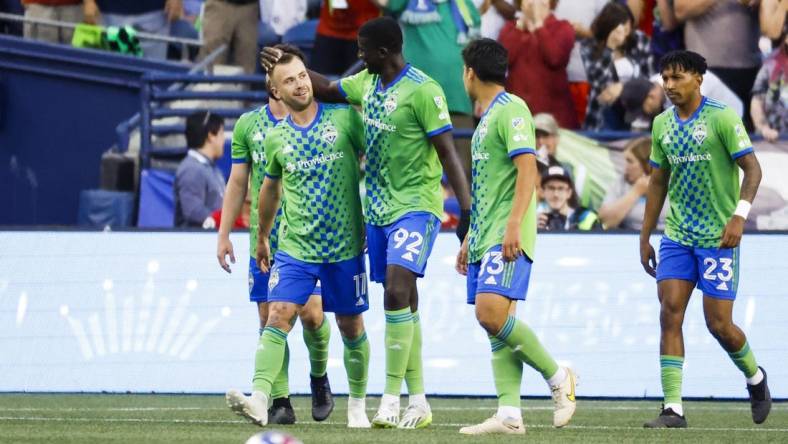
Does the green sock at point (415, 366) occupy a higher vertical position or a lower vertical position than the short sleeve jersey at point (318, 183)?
lower

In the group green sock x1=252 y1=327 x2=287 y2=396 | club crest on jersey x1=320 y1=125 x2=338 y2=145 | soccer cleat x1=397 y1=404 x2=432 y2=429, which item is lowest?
soccer cleat x1=397 y1=404 x2=432 y2=429

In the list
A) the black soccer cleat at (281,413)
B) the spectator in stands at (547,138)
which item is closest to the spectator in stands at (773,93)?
the spectator in stands at (547,138)

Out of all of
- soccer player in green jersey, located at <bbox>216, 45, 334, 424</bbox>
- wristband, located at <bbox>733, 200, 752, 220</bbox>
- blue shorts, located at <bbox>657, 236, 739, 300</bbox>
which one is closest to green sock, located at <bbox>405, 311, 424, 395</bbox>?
soccer player in green jersey, located at <bbox>216, 45, 334, 424</bbox>

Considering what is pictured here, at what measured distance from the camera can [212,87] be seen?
2047 cm

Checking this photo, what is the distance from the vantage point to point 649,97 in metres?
17.5

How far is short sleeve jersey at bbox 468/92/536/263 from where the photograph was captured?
10320 mm

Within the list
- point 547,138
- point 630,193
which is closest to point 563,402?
point 630,193

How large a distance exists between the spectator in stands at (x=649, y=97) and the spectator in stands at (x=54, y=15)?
22.0 feet

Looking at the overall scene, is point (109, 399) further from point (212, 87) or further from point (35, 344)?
point (212, 87)

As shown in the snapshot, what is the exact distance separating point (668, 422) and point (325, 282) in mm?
2315

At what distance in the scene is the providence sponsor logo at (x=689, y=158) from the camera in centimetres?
1156

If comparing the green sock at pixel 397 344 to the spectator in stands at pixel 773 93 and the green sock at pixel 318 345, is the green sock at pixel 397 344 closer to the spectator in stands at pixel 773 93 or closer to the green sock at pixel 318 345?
the green sock at pixel 318 345

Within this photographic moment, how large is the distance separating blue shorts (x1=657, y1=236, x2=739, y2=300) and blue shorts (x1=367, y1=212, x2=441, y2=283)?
1.64 meters

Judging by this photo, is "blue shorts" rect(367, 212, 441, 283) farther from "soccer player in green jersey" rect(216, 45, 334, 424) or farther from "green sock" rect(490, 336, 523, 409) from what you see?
"soccer player in green jersey" rect(216, 45, 334, 424)
